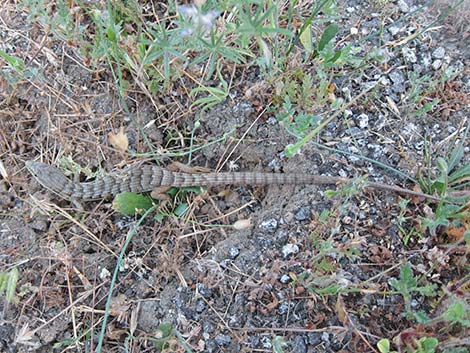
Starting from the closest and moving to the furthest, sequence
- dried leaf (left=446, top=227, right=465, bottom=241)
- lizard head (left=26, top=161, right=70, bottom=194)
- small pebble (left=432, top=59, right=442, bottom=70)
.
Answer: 1. dried leaf (left=446, top=227, right=465, bottom=241)
2. lizard head (left=26, top=161, right=70, bottom=194)
3. small pebble (left=432, top=59, right=442, bottom=70)

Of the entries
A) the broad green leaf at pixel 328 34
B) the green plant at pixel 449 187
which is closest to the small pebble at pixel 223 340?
the green plant at pixel 449 187

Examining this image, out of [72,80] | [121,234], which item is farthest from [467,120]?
[72,80]

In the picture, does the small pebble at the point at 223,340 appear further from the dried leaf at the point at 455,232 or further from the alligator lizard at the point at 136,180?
the dried leaf at the point at 455,232

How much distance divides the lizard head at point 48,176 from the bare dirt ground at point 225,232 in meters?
0.08

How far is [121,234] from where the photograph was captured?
118 inches

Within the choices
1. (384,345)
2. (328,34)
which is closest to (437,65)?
(328,34)

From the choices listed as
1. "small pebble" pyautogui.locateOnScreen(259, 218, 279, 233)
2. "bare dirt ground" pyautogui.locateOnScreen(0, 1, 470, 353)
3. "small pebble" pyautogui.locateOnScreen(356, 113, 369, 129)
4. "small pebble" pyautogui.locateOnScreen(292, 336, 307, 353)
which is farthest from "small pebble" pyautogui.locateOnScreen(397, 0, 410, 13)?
"small pebble" pyautogui.locateOnScreen(292, 336, 307, 353)

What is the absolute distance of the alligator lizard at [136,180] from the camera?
2984 mm

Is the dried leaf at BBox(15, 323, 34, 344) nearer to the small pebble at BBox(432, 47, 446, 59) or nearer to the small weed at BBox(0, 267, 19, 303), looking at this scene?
the small weed at BBox(0, 267, 19, 303)

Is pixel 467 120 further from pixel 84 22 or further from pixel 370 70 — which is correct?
pixel 84 22

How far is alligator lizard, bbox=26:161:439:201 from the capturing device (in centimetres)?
298

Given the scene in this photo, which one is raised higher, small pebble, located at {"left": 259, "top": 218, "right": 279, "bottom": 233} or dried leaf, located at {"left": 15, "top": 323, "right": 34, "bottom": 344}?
small pebble, located at {"left": 259, "top": 218, "right": 279, "bottom": 233}

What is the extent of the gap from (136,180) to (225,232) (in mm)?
746

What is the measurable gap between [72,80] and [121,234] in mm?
1203
